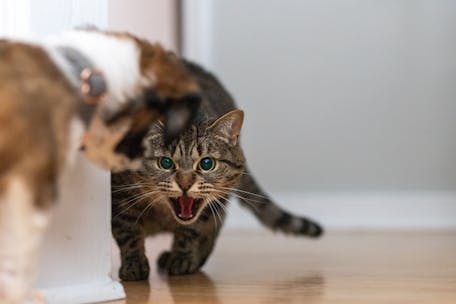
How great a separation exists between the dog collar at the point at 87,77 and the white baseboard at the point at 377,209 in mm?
2307

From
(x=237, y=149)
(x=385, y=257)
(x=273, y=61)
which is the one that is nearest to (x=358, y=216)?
(x=273, y=61)

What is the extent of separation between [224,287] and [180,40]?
1997mm

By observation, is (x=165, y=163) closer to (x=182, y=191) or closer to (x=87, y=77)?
(x=182, y=191)


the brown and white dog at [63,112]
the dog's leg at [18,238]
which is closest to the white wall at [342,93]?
the brown and white dog at [63,112]

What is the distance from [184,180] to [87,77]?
0.67 m

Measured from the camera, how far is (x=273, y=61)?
351cm

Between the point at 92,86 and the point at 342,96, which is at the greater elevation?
the point at 92,86

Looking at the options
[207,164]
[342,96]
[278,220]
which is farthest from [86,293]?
[342,96]

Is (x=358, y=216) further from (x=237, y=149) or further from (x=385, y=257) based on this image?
(x=237, y=149)

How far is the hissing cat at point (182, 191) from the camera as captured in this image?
5.95ft

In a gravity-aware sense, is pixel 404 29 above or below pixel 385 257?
above

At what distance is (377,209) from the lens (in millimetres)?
3463

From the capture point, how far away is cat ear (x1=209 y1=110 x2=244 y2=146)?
72.9 inches

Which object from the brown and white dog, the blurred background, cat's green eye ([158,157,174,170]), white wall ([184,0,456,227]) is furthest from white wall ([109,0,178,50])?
the brown and white dog
